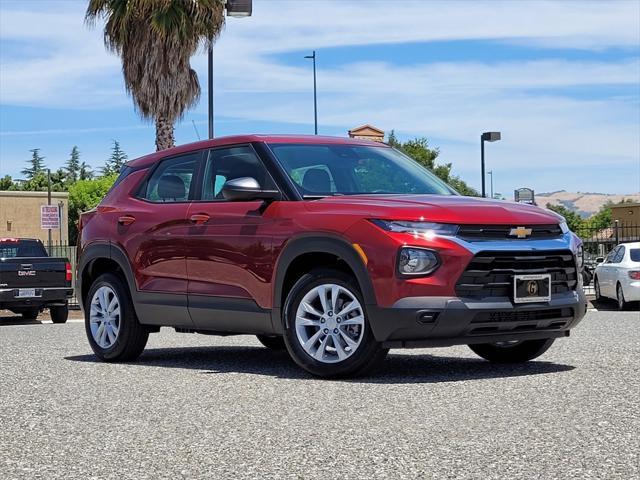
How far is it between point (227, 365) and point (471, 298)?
2.72m

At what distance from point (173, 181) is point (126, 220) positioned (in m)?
0.58

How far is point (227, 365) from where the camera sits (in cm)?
969

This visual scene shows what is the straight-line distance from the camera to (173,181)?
9.92 metres

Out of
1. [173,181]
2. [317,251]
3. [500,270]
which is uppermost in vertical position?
[173,181]

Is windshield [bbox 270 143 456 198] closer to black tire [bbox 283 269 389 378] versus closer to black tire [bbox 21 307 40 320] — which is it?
black tire [bbox 283 269 389 378]

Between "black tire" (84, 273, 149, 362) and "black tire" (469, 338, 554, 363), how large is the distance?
2.94 meters

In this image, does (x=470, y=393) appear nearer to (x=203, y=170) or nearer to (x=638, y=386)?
(x=638, y=386)

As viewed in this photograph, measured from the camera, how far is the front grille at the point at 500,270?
25.6 feet

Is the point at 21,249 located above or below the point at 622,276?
above

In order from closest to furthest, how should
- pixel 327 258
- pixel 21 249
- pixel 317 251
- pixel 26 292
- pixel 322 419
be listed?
pixel 322 419 → pixel 317 251 → pixel 327 258 → pixel 26 292 → pixel 21 249

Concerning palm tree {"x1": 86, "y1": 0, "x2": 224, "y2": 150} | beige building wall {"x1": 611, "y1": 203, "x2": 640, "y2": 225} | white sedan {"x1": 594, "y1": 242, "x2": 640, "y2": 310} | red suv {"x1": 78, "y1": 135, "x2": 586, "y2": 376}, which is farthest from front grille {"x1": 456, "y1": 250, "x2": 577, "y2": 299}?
beige building wall {"x1": 611, "y1": 203, "x2": 640, "y2": 225}

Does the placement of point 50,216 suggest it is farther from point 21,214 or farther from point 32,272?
point 21,214

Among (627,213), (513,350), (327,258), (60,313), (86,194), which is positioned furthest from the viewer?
(86,194)

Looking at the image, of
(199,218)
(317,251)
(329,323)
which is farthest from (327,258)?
(199,218)
